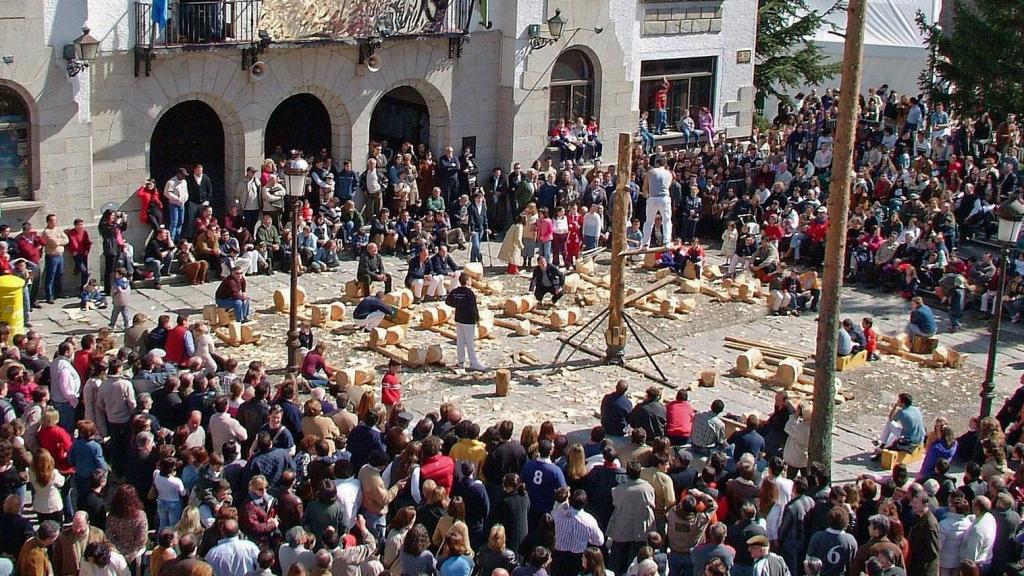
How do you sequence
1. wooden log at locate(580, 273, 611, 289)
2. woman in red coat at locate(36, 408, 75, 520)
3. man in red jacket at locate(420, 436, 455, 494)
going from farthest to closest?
1. wooden log at locate(580, 273, 611, 289)
2. woman in red coat at locate(36, 408, 75, 520)
3. man in red jacket at locate(420, 436, 455, 494)

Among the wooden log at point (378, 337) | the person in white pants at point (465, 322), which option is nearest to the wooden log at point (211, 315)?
the wooden log at point (378, 337)

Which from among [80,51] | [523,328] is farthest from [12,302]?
[523,328]

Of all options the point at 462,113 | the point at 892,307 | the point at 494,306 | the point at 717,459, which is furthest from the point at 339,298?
the point at 717,459

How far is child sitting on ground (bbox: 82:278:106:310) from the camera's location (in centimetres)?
2452

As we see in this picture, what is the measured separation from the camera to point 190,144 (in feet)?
95.6

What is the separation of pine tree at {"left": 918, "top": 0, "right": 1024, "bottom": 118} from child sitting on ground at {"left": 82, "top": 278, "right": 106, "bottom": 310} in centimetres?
2012

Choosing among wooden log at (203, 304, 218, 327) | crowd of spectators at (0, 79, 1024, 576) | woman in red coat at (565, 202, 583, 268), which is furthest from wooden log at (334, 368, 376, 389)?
woman in red coat at (565, 202, 583, 268)

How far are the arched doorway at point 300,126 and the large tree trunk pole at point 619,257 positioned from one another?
34.0ft

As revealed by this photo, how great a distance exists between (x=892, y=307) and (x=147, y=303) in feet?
44.7

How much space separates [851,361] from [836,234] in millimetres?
7640

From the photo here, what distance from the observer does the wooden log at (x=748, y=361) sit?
2247cm

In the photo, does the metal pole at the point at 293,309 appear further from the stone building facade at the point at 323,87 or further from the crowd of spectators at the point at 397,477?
the stone building facade at the point at 323,87

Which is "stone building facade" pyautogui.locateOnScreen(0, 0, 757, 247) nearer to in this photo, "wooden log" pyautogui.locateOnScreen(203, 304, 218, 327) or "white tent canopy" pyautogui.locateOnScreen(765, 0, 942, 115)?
"wooden log" pyautogui.locateOnScreen(203, 304, 218, 327)

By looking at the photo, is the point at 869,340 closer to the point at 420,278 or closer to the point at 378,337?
the point at 420,278
